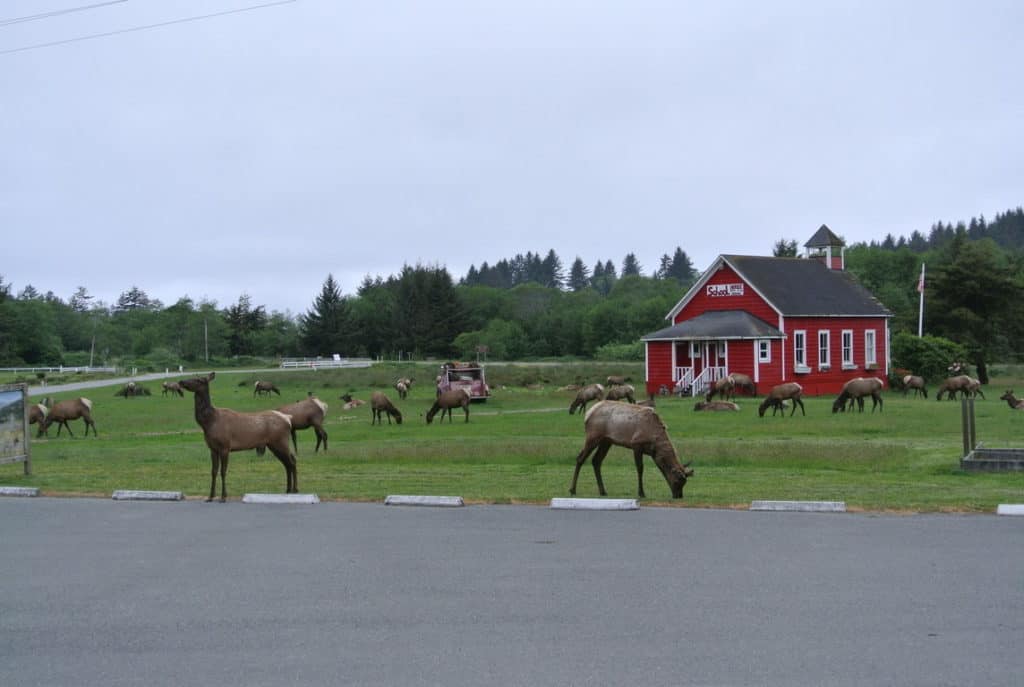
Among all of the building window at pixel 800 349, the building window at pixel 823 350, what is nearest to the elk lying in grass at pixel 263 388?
the building window at pixel 800 349

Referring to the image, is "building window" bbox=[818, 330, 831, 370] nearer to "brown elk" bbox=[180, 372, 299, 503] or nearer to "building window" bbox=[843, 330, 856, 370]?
"building window" bbox=[843, 330, 856, 370]

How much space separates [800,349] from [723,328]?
4.58 m

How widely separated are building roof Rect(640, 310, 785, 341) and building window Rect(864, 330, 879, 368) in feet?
25.2

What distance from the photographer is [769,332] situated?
175 ft

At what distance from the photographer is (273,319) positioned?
147500 mm

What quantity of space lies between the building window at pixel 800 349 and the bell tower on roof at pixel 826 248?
33.6ft

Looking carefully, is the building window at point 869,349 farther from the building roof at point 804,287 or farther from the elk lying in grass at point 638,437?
the elk lying in grass at point 638,437

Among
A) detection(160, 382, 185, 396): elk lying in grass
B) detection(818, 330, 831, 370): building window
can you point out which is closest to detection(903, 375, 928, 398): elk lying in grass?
detection(818, 330, 831, 370): building window

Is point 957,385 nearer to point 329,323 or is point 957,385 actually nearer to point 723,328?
point 723,328

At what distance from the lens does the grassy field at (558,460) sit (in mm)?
17375

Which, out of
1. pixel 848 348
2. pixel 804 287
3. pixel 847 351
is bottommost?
pixel 847 351

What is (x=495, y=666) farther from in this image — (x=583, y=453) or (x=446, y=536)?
(x=583, y=453)

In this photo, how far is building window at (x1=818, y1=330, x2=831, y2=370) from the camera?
184 feet

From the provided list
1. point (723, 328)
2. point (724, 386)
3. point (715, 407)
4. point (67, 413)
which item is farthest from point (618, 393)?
point (67, 413)
